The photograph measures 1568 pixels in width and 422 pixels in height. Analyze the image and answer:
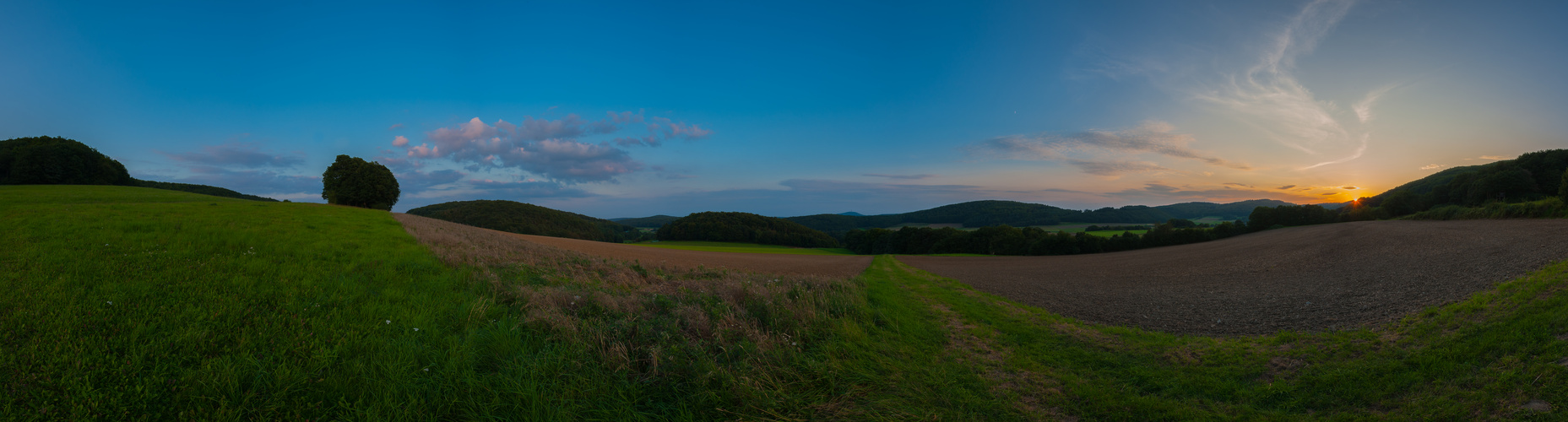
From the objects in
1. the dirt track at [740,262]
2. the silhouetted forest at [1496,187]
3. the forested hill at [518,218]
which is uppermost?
the silhouetted forest at [1496,187]

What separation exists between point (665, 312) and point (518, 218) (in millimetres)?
81085

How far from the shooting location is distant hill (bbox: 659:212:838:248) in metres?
77.6

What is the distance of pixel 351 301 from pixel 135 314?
162 centimetres

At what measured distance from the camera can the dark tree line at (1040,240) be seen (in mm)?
55469

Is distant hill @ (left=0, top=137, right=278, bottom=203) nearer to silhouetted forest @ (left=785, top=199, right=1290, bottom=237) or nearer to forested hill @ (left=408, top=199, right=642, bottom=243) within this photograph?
forested hill @ (left=408, top=199, right=642, bottom=243)

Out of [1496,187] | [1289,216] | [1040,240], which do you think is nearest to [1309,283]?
[1040,240]

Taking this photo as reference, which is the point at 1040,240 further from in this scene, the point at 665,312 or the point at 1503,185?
the point at 665,312

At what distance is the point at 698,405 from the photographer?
4.16 meters

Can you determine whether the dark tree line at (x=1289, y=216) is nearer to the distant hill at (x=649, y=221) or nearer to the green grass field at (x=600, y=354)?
the green grass field at (x=600, y=354)

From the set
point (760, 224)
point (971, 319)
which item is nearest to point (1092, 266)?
point (971, 319)

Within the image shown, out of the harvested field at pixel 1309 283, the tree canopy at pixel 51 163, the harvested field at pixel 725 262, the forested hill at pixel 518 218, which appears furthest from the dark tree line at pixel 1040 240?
the tree canopy at pixel 51 163

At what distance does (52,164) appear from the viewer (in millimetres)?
43500

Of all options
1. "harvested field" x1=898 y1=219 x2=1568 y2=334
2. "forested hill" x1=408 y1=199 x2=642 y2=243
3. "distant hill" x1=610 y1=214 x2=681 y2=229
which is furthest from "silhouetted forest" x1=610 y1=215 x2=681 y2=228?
"harvested field" x1=898 y1=219 x2=1568 y2=334

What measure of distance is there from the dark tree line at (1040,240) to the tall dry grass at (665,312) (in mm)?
53456
